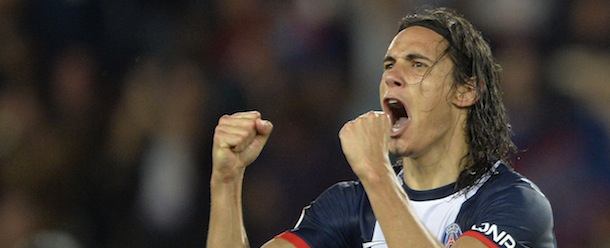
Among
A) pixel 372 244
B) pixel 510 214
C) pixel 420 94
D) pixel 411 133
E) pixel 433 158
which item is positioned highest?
pixel 420 94

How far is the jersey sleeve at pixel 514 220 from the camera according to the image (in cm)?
337

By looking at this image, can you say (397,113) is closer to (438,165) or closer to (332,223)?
(438,165)

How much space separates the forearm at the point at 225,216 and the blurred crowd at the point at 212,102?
2235 mm

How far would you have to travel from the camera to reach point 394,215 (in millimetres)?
3232

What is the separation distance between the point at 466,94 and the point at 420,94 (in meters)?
0.22

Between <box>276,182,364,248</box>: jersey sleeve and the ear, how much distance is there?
51 cm

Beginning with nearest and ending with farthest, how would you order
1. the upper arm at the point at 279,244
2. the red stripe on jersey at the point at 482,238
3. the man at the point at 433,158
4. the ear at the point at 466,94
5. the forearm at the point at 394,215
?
the forearm at the point at 394,215, the red stripe on jersey at the point at 482,238, the man at the point at 433,158, the upper arm at the point at 279,244, the ear at the point at 466,94

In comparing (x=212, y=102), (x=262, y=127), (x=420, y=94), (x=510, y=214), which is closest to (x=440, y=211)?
(x=510, y=214)

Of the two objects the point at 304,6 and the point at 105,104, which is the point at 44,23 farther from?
the point at 304,6

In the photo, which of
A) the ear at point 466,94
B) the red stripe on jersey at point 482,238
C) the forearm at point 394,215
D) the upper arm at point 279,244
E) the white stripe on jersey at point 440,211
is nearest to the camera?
the forearm at point 394,215

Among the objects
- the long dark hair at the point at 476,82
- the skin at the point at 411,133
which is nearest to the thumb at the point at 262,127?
the skin at the point at 411,133

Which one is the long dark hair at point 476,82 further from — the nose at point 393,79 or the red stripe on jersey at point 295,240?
the red stripe on jersey at point 295,240

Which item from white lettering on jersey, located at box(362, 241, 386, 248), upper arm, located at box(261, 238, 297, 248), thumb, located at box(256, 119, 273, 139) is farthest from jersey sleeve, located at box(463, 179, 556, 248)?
thumb, located at box(256, 119, 273, 139)

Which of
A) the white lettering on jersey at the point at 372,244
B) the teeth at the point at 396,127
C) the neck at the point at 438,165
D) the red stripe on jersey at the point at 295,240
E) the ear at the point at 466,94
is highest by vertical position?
the ear at the point at 466,94
